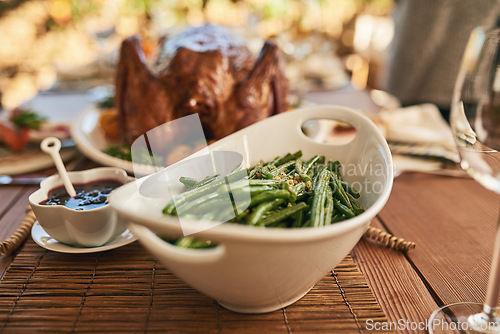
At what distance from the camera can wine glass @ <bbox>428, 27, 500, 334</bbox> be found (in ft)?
2.01

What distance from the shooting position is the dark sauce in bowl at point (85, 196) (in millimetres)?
841

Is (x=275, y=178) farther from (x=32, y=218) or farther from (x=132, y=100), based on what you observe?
(x=132, y=100)

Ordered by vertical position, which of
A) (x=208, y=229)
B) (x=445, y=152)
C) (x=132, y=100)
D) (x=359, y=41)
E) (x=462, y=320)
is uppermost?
(x=208, y=229)

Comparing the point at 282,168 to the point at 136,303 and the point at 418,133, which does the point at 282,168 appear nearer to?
the point at 136,303

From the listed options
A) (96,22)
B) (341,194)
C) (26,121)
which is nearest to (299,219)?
(341,194)

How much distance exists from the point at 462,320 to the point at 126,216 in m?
0.62

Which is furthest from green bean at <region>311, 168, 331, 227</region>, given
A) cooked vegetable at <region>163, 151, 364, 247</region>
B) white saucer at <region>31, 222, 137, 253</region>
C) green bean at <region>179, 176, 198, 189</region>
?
white saucer at <region>31, 222, 137, 253</region>

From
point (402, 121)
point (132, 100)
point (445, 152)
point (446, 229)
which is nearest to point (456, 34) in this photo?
point (402, 121)

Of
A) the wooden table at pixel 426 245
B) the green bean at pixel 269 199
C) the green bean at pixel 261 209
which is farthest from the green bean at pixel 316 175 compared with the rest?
Result: the wooden table at pixel 426 245

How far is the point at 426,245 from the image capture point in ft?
3.03

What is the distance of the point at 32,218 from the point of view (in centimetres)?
96

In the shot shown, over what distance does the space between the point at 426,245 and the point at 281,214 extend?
480 millimetres

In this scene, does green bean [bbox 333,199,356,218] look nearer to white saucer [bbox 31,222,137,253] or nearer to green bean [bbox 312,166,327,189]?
green bean [bbox 312,166,327,189]

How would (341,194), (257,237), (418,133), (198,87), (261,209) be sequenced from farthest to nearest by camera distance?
1. (418,133)
2. (198,87)
3. (341,194)
4. (261,209)
5. (257,237)
